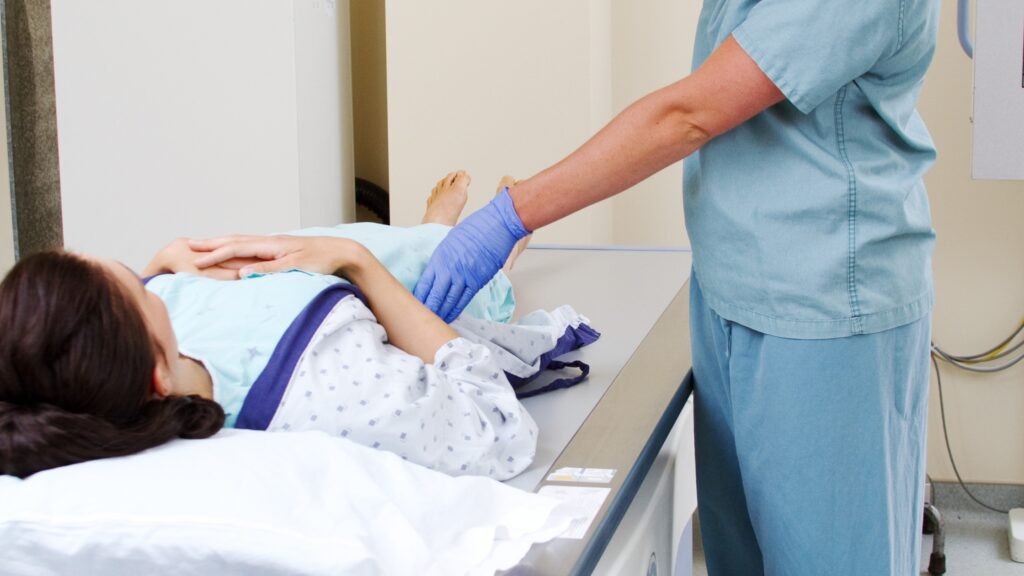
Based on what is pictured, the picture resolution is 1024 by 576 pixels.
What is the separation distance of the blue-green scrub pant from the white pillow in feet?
1.38

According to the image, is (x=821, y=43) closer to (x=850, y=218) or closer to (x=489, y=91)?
(x=850, y=218)

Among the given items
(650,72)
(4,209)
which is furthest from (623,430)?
(650,72)

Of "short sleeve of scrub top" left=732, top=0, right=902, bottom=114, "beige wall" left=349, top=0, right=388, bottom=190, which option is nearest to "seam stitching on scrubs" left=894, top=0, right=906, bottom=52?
"short sleeve of scrub top" left=732, top=0, right=902, bottom=114

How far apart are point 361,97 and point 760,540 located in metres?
2.37

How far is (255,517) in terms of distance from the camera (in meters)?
0.82

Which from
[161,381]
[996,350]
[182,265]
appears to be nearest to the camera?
[161,381]

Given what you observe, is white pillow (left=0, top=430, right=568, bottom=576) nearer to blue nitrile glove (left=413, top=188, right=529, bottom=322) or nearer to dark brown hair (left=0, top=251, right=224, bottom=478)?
dark brown hair (left=0, top=251, right=224, bottom=478)

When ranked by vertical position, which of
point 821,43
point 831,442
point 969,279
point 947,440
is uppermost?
point 821,43

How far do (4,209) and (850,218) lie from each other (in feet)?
6.81

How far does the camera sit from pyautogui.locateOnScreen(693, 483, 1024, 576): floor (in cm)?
279

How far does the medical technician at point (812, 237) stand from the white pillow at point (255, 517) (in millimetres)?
437

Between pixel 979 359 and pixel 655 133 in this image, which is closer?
pixel 655 133

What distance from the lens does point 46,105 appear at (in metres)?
2.64

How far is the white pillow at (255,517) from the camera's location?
794 mm
